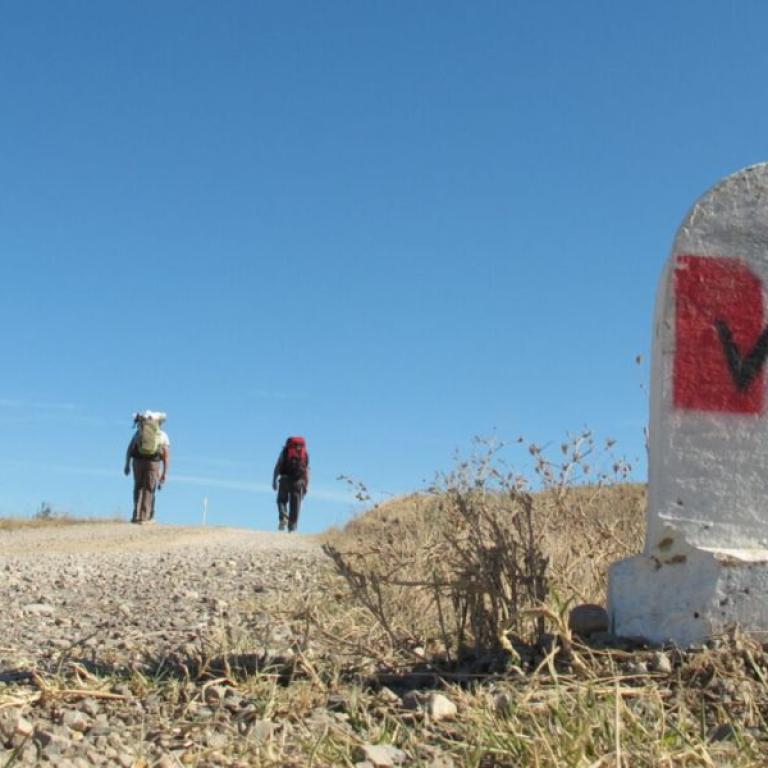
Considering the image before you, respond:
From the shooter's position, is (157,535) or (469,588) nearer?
(469,588)

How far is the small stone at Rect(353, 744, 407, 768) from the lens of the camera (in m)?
3.22

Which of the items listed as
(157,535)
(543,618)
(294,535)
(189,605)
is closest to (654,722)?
(543,618)

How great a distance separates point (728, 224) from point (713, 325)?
16.5 inches

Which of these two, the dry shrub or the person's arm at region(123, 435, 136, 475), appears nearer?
the dry shrub

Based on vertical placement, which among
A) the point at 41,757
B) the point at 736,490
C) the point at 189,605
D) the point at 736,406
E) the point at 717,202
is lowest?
the point at 41,757

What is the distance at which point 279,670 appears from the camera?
445 cm

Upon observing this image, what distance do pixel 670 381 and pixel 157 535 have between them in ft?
38.6

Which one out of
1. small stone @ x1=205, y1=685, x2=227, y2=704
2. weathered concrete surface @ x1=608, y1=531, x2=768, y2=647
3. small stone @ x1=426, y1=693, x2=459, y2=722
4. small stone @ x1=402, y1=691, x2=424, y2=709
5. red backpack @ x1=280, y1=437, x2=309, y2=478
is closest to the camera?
small stone @ x1=426, y1=693, x2=459, y2=722

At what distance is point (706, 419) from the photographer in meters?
4.60

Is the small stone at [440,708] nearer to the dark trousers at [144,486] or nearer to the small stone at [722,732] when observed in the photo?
the small stone at [722,732]

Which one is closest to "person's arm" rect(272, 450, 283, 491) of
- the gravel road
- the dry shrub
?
the gravel road

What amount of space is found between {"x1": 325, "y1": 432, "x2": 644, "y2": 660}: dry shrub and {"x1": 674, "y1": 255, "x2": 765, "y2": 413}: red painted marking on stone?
2.84 feet

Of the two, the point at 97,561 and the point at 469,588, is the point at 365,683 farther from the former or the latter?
the point at 97,561

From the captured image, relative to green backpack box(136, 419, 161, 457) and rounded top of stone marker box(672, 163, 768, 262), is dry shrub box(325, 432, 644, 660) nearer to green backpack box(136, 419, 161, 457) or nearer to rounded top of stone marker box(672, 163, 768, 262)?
rounded top of stone marker box(672, 163, 768, 262)
